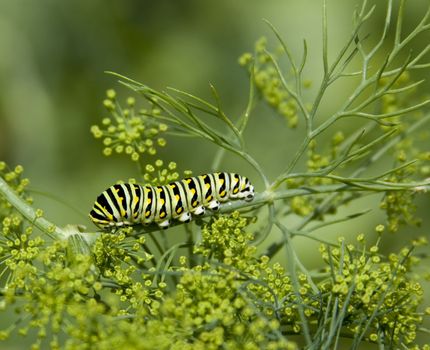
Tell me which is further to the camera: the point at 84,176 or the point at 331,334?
the point at 84,176

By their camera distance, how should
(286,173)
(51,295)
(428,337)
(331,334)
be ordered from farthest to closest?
(428,337), (286,173), (331,334), (51,295)

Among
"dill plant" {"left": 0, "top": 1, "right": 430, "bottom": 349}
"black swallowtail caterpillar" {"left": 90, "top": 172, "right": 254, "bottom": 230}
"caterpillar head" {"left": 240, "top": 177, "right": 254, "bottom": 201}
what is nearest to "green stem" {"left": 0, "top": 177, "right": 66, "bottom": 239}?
"dill plant" {"left": 0, "top": 1, "right": 430, "bottom": 349}

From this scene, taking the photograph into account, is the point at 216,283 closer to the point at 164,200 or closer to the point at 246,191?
the point at 164,200

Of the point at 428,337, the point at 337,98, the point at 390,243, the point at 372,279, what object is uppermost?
the point at 337,98

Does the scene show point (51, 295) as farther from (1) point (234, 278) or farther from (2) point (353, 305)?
(2) point (353, 305)

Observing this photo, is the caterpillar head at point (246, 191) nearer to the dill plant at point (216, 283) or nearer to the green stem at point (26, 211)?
the dill plant at point (216, 283)

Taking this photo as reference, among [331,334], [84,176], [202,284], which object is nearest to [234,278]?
[202,284]

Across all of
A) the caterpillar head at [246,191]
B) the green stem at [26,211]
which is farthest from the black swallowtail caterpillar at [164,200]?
the green stem at [26,211]

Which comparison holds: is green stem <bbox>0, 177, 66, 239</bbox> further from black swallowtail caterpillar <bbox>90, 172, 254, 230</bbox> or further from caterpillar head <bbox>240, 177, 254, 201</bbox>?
caterpillar head <bbox>240, 177, 254, 201</bbox>
